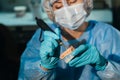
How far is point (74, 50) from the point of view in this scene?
4.71 feet

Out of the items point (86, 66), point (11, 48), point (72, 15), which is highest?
point (72, 15)

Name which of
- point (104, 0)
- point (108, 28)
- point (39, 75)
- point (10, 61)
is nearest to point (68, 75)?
point (39, 75)

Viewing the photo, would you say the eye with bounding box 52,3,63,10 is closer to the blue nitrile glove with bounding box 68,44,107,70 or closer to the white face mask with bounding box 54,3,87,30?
the white face mask with bounding box 54,3,87,30

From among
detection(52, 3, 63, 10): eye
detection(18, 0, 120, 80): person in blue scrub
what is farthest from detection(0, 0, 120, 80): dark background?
detection(52, 3, 63, 10): eye

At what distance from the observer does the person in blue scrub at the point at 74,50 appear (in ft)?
4.73

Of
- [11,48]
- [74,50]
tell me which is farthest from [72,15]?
[11,48]

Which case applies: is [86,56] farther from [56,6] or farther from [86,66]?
[56,6]

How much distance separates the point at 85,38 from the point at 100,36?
0.26 ft

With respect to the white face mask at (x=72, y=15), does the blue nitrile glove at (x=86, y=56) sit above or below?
below

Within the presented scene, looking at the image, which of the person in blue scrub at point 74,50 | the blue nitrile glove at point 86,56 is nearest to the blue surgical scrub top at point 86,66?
the person in blue scrub at point 74,50

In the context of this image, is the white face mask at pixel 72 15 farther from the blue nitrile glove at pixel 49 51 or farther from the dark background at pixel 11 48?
the dark background at pixel 11 48

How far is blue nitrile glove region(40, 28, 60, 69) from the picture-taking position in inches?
55.4

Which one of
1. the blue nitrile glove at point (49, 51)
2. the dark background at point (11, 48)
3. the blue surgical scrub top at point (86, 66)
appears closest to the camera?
the blue nitrile glove at point (49, 51)

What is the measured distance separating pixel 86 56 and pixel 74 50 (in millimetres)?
61
